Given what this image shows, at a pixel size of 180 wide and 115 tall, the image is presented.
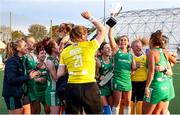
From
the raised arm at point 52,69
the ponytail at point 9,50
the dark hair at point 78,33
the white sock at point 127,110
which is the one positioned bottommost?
the white sock at point 127,110

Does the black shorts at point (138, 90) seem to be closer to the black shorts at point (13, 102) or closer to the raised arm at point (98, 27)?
the black shorts at point (13, 102)

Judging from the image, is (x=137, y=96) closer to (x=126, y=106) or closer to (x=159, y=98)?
(x=126, y=106)

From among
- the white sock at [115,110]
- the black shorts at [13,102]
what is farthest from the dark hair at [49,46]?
the white sock at [115,110]

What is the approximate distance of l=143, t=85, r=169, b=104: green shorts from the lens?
644 cm

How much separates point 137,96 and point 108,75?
100cm

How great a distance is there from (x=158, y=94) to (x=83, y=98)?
1545mm

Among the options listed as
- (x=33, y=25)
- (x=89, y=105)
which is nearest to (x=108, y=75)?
(x=89, y=105)

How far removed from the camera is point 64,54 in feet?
18.4

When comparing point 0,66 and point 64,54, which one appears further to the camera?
point 0,66

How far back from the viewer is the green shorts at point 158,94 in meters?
6.44

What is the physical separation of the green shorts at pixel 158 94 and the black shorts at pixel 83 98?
1.21m

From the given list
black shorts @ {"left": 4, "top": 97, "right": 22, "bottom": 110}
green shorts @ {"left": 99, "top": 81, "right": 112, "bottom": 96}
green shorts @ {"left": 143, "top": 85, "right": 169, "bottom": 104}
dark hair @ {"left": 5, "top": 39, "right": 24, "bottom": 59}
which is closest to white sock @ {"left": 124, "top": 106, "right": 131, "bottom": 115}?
green shorts @ {"left": 99, "top": 81, "right": 112, "bottom": 96}

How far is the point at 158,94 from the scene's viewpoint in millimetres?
6445

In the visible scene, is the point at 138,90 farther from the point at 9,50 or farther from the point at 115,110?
the point at 9,50
